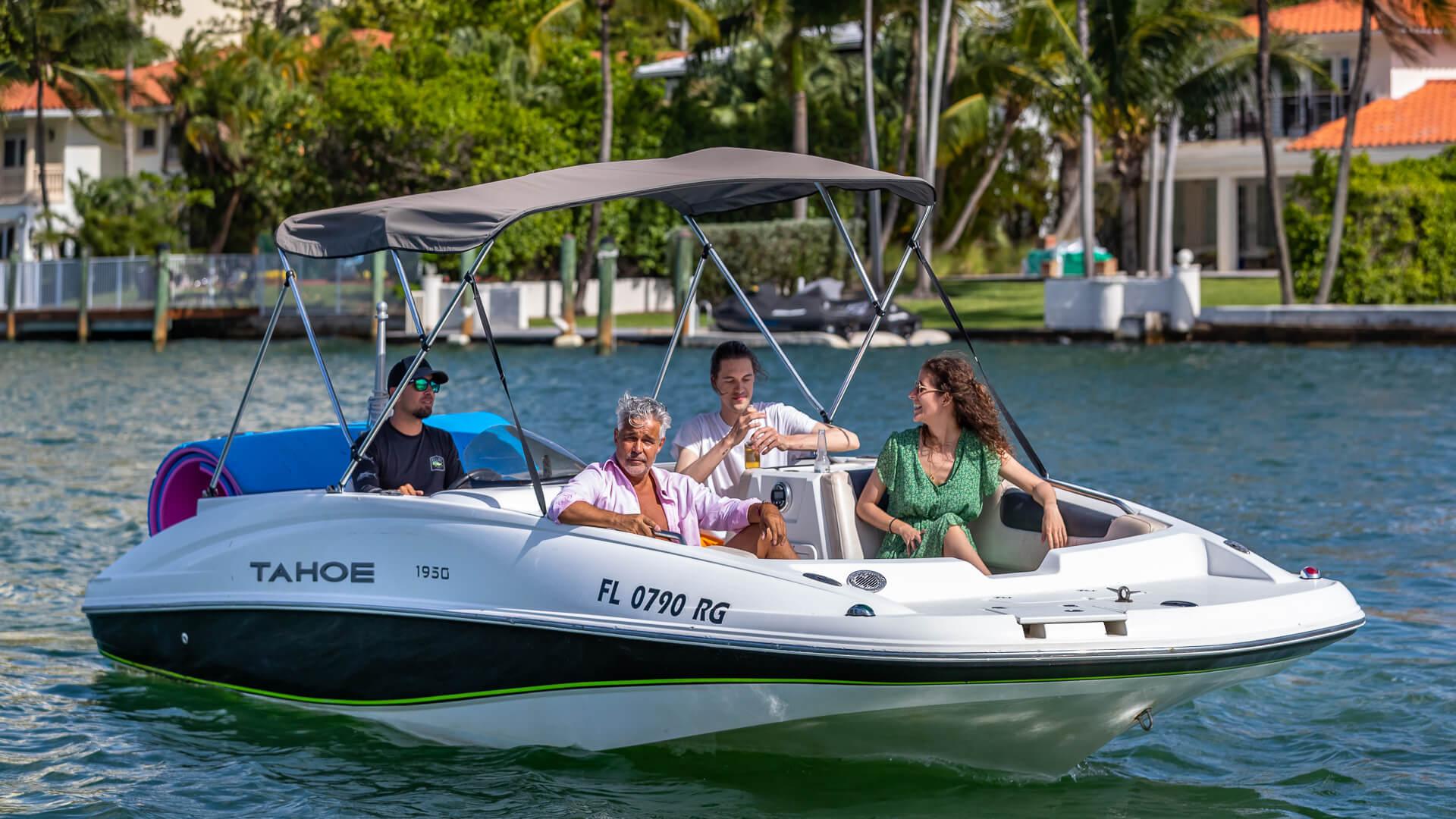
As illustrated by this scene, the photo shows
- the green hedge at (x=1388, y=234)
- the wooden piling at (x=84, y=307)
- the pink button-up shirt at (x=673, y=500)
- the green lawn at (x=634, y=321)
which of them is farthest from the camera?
the green lawn at (x=634, y=321)

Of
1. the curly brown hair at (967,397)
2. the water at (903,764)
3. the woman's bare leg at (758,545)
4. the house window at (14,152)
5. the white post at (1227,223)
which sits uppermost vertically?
the house window at (14,152)

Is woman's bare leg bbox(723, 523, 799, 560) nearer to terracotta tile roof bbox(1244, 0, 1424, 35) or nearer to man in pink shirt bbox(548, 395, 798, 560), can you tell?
man in pink shirt bbox(548, 395, 798, 560)

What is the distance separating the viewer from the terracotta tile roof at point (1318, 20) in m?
44.7

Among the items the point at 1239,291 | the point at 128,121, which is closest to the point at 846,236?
the point at 1239,291

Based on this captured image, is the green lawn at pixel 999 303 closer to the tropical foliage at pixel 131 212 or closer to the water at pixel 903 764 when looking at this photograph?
the water at pixel 903 764

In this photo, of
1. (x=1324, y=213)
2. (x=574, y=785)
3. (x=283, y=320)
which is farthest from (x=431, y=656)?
(x=283, y=320)

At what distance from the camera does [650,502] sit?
6980 millimetres

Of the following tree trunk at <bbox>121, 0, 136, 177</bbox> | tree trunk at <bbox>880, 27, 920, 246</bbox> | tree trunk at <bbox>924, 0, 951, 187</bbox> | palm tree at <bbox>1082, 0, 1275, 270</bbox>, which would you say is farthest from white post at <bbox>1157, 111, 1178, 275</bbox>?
tree trunk at <bbox>121, 0, 136, 177</bbox>

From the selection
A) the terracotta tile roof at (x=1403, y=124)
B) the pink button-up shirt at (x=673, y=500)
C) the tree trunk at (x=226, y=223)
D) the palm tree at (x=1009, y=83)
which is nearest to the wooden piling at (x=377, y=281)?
the tree trunk at (x=226, y=223)

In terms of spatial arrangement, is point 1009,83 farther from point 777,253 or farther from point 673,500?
point 673,500

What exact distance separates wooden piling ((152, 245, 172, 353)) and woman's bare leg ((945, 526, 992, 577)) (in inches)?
1213

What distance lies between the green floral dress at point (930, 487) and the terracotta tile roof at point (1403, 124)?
3397cm

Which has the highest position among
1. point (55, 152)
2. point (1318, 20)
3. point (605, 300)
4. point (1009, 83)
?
point (1318, 20)

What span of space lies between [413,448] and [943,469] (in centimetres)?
236
